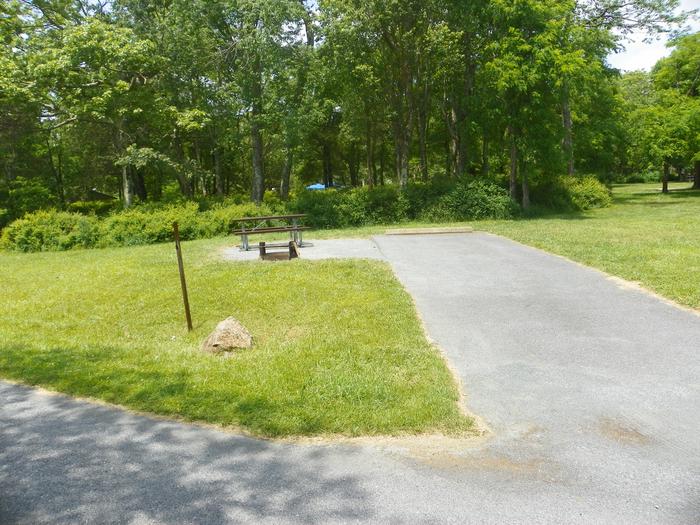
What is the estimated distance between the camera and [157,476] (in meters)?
3.17

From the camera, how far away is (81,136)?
88.9 feet

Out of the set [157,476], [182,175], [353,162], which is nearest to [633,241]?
[157,476]

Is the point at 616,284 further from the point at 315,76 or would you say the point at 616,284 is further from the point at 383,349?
the point at 315,76

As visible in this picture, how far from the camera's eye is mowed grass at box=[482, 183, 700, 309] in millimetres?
7992

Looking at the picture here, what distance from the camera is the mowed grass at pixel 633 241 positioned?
7992 millimetres

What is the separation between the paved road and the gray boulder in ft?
5.39

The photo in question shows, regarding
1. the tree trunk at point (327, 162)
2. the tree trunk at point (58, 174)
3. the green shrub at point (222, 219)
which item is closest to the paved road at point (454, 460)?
the green shrub at point (222, 219)

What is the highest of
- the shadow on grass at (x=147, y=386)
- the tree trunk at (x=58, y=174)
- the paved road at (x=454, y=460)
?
the tree trunk at (x=58, y=174)

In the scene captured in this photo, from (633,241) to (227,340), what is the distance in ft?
33.7

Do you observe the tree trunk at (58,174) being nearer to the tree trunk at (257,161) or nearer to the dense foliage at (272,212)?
the dense foliage at (272,212)

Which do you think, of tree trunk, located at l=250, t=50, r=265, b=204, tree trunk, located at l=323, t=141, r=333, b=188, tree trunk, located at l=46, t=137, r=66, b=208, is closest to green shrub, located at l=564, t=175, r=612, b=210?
tree trunk, located at l=250, t=50, r=265, b=204

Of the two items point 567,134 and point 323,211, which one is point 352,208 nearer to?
point 323,211

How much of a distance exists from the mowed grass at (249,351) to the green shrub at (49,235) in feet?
20.5

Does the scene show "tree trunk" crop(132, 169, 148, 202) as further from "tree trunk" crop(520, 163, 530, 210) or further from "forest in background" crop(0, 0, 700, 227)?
"tree trunk" crop(520, 163, 530, 210)
